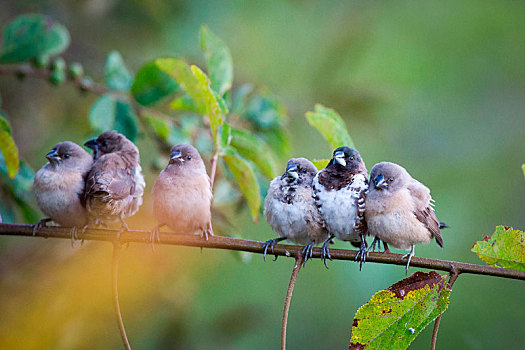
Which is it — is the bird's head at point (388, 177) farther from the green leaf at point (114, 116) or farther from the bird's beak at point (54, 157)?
the bird's beak at point (54, 157)

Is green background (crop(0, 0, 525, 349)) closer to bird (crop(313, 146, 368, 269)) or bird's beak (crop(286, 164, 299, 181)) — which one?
bird's beak (crop(286, 164, 299, 181))

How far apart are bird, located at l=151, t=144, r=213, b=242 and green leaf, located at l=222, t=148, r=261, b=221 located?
179 mm

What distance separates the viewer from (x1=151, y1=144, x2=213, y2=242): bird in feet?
7.39

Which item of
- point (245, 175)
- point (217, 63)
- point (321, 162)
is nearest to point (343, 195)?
point (321, 162)

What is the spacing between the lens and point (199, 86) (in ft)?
6.47

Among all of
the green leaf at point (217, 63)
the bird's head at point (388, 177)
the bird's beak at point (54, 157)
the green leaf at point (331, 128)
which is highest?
the green leaf at point (217, 63)

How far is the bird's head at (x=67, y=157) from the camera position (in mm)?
2398

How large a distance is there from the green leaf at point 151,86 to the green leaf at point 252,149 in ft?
2.09

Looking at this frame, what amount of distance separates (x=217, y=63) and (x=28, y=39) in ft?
3.56

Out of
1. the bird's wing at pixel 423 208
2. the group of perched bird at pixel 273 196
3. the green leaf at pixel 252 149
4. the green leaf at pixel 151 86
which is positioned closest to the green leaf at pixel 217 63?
the green leaf at pixel 252 149

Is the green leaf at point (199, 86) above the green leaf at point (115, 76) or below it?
below

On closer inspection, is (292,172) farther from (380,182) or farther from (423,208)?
(423,208)

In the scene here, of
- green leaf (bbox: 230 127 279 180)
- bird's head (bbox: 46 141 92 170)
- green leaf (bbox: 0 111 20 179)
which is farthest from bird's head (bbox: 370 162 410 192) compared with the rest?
green leaf (bbox: 0 111 20 179)

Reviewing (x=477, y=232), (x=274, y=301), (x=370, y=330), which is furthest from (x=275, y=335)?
(x=370, y=330)
